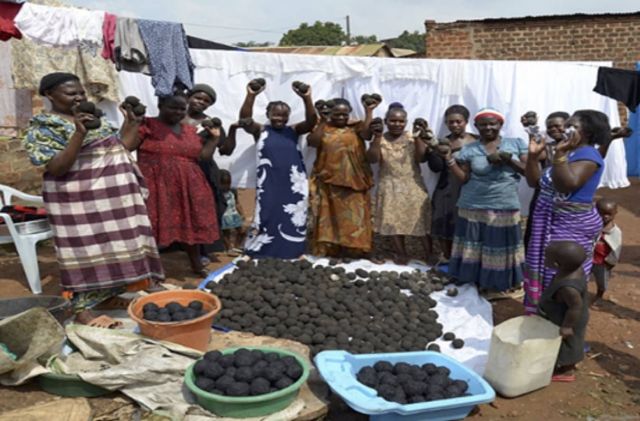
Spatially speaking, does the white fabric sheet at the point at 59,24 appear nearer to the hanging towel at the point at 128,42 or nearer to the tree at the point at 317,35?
the hanging towel at the point at 128,42

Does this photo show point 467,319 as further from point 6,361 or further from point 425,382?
point 6,361

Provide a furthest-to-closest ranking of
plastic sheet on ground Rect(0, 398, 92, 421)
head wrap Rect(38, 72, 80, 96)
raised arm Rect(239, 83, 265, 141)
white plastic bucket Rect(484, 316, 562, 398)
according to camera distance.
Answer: raised arm Rect(239, 83, 265, 141) → head wrap Rect(38, 72, 80, 96) → white plastic bucket Rect(484, 316, 562, 398) → plastic sheet on ground Rect(0, 398, 92, 421)

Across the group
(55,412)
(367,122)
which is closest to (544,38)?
(367,122)

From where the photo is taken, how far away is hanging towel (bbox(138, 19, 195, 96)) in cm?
455

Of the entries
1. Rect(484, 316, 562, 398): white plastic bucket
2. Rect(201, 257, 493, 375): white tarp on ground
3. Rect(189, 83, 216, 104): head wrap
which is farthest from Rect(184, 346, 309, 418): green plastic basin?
Rect(189, 83, 216, 104): head wrap

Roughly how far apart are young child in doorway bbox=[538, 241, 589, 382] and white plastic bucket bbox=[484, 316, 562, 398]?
3.0 inches

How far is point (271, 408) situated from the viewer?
2.54 m

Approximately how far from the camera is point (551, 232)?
3318 mm

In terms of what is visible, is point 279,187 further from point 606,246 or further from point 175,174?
point 606,246

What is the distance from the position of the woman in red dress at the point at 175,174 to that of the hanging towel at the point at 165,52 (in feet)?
0.85

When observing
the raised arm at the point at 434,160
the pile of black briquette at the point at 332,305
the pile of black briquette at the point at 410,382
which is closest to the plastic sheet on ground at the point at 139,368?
the pile of black briquette at the point at 410,382

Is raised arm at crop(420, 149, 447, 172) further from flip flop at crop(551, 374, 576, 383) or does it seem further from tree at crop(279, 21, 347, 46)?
tree at crop(279, 21, 347, 46)

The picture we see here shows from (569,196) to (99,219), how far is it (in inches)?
112

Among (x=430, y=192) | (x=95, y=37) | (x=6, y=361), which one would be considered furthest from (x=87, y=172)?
(x=430, y=192)
